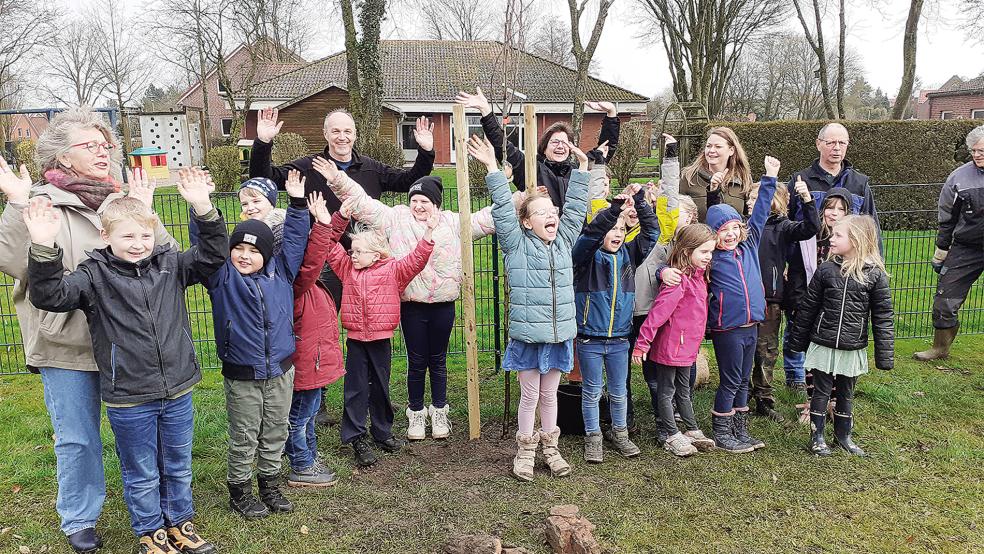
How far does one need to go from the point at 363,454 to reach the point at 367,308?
1.02 meters

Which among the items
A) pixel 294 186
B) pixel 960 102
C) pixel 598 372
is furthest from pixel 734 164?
pixel 960 102

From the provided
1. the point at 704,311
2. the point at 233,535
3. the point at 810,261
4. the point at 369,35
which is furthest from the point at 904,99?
the point at 233,535

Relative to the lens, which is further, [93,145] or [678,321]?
[678,321]

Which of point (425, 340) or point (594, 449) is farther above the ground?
point (425, 340)

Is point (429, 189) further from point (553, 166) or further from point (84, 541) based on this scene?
point (84, 541)

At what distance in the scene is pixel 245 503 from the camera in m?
3.91

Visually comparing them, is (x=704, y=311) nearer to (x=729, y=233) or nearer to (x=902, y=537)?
(x=729, y=233)

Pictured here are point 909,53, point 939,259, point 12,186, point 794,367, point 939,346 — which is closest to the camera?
point 12,186

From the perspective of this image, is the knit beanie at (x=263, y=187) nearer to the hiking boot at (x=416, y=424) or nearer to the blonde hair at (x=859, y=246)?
the hiking boot at (x=416, y=424)

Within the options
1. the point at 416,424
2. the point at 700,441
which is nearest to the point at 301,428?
the point at 416,424

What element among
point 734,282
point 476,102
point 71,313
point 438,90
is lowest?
point 734,282

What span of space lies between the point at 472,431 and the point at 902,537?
2.72 metres

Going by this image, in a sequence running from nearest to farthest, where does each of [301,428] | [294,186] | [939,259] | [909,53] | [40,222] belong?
[40,222] < [294,186] < [301,428] < [939,259] < [909,53]

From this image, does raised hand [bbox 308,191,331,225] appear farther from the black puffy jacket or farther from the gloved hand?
the gloved hand
